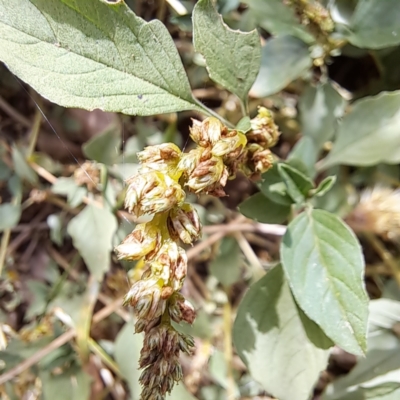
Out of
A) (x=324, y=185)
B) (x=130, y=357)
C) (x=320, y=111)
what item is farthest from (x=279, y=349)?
(x=320, y=111)

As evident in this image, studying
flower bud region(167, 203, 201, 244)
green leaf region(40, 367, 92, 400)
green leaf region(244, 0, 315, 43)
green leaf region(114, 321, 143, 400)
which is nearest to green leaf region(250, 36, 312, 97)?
green leaf region(244, 0, 315, 43)

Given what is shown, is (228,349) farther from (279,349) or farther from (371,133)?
(371,133)

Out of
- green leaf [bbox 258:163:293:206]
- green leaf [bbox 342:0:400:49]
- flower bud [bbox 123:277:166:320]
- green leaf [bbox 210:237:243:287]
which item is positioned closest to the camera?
flower bud [bbox 123:277:166:320]

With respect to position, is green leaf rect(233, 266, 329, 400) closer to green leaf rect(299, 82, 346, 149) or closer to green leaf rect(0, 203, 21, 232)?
green leaf rect(299, 82, 346, 149)

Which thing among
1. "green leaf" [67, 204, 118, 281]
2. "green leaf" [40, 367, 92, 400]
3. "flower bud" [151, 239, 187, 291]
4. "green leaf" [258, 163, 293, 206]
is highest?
"flower bud" [151, 239, 187, 291]

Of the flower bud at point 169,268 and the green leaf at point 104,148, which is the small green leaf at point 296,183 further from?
the green leaf at point 104,148

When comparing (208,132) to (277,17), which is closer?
(208,132)
